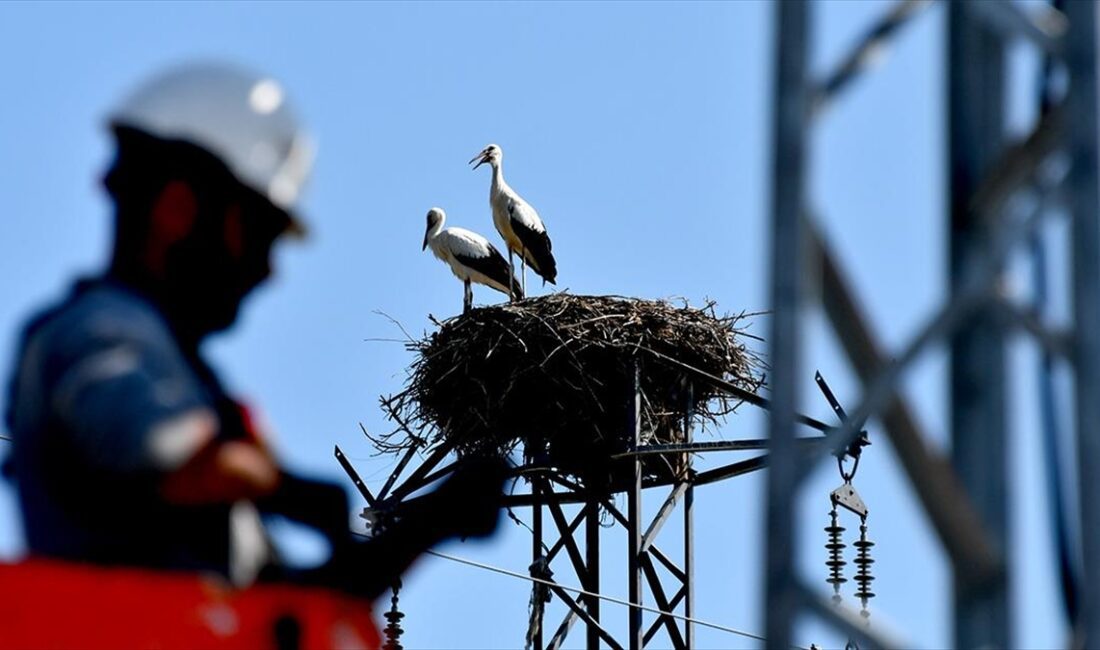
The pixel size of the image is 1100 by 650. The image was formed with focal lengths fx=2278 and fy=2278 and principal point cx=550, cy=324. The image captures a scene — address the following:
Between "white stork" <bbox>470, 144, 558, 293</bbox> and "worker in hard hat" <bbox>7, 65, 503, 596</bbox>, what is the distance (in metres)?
16.3

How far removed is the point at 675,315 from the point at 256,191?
1270cm

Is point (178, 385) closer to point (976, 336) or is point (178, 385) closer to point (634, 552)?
point (976, 336)

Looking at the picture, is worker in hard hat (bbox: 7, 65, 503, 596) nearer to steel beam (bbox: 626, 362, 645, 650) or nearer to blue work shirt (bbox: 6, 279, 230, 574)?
blue work shirt (bbox: 6, 279, 230, 574)

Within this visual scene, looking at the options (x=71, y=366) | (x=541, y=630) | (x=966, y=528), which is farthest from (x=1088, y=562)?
(x=541, y=630)

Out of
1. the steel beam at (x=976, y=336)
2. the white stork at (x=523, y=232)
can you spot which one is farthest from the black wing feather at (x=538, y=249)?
the steel beam at (x=976, y=336)

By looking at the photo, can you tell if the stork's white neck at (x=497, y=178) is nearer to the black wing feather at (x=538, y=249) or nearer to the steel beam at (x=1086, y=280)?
the black wing feather at (x=538, y=249)

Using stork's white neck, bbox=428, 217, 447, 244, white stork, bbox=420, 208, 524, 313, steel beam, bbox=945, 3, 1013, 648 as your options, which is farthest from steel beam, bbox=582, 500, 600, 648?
→ steel beam, bbox=945, 3, 1013, 648

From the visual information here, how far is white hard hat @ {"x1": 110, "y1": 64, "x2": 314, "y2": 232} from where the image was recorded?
2184mm

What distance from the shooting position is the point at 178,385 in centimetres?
203

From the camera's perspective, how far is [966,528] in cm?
275

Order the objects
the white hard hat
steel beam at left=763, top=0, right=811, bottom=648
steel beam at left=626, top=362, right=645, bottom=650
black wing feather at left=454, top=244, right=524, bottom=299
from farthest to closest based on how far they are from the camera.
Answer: black wing feather at left=454, top=244, right=524, bottom=299 → steel beam at left=626, top=362, right=645, bottom=650 → steel beam at left=763, top=0, right=811, bottom=648 → the white hard hat

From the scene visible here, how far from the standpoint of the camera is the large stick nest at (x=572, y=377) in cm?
1432

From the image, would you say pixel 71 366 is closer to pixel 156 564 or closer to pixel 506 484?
pixel 156 564

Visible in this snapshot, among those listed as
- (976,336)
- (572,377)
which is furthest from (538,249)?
(976,336)
